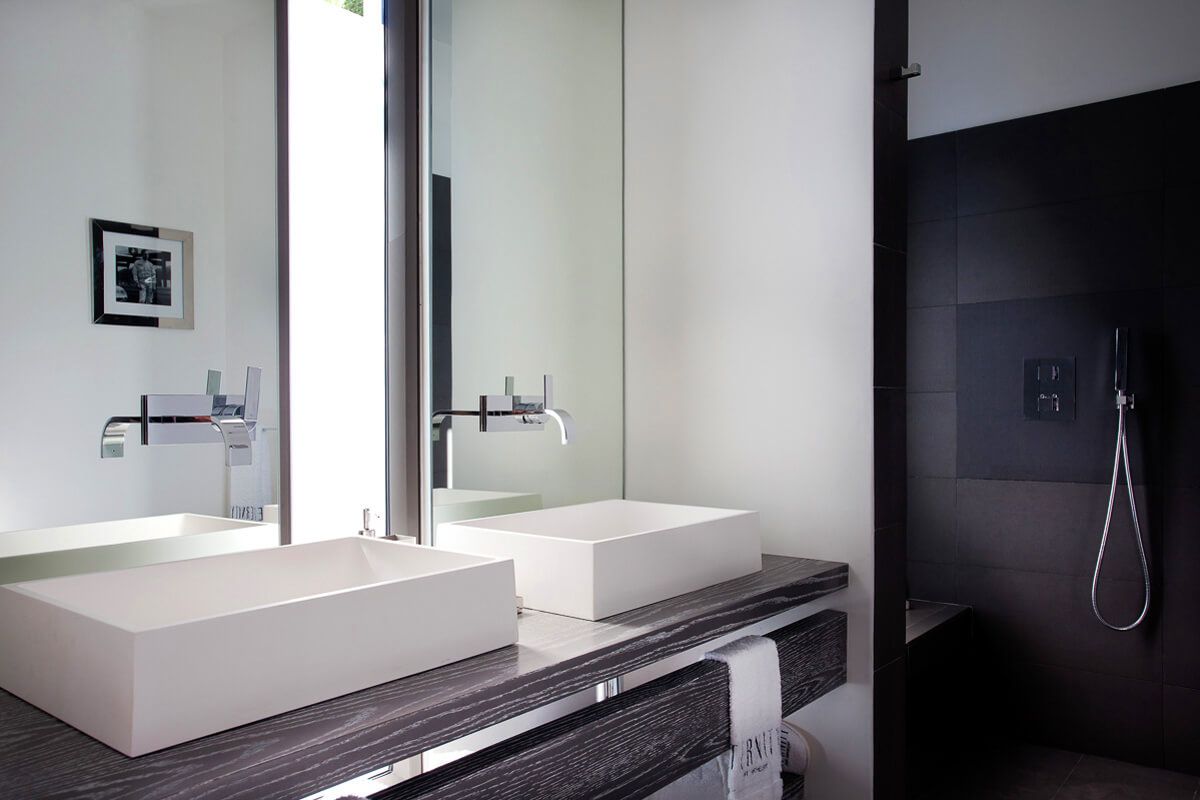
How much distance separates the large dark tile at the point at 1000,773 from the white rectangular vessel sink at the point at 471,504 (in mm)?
1823

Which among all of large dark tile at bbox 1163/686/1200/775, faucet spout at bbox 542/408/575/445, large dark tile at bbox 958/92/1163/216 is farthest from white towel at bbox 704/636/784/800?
large dark tile at bbox 958/92/1163/216

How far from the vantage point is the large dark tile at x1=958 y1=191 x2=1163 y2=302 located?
3.13 m

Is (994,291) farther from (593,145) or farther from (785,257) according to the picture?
(593,145)

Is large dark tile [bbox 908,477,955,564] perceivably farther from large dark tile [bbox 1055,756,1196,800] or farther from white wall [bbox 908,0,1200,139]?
white wall [bbox 908,0,1200,139]

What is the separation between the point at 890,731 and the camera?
7.35 ft

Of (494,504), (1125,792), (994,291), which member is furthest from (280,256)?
(1125,792)

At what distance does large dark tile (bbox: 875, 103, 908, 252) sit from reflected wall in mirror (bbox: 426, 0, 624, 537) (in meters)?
0.81

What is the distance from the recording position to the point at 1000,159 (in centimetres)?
345

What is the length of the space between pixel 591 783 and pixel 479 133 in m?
1.59

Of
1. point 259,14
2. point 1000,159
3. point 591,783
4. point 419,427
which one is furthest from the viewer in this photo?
point 1000,159

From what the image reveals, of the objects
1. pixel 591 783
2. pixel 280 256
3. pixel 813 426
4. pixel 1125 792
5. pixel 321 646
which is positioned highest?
pixel 280 256

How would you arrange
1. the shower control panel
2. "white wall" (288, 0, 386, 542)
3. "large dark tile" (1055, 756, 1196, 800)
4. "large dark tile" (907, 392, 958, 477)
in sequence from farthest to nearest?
1. "large dark tile" (907, 392, 958, 477)
2. the shower control panel
3. "large dark tile" (1055, 756, 1196, 800)
4. "white wall" (288, 0, 386, 542)

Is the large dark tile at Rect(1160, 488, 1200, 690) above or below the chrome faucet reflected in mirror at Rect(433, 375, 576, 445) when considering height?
below

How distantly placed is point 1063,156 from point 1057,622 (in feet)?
5.92
